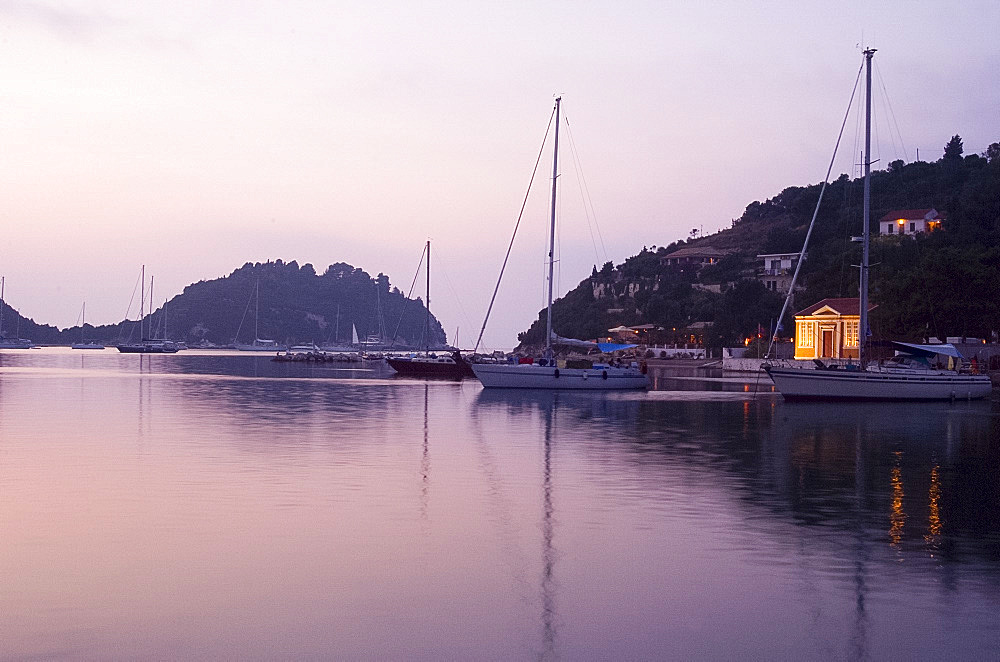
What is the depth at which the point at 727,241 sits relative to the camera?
193750 mm

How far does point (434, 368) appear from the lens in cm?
9306

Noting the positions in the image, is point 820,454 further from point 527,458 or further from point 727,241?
point 727,241

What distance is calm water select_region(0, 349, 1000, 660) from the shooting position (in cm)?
995

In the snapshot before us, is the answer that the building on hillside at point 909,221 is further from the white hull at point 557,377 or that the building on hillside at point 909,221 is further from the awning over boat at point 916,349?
the white hull at point 557,377

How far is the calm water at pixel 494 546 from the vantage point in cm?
995

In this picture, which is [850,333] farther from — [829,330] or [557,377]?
[557,377]

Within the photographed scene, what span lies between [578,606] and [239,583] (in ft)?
13.1

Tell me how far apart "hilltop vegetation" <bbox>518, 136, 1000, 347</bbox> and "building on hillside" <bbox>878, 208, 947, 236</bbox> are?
2372 millimetres

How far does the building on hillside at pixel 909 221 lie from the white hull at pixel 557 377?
83.8 m

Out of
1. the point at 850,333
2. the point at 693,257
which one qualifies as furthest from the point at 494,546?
the point at 693,257

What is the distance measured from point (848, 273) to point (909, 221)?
123 ft

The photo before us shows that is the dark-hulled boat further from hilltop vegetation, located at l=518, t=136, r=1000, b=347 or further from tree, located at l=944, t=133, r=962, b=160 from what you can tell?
tree, located at l=944, t=133, r=962, b=160

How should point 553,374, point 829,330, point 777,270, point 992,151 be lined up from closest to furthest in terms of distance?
1. point 553,374
2. point 829,330
3. point 777,270
4. point 992,151

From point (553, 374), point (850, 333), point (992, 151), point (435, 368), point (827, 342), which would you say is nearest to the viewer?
point (553, 374)
